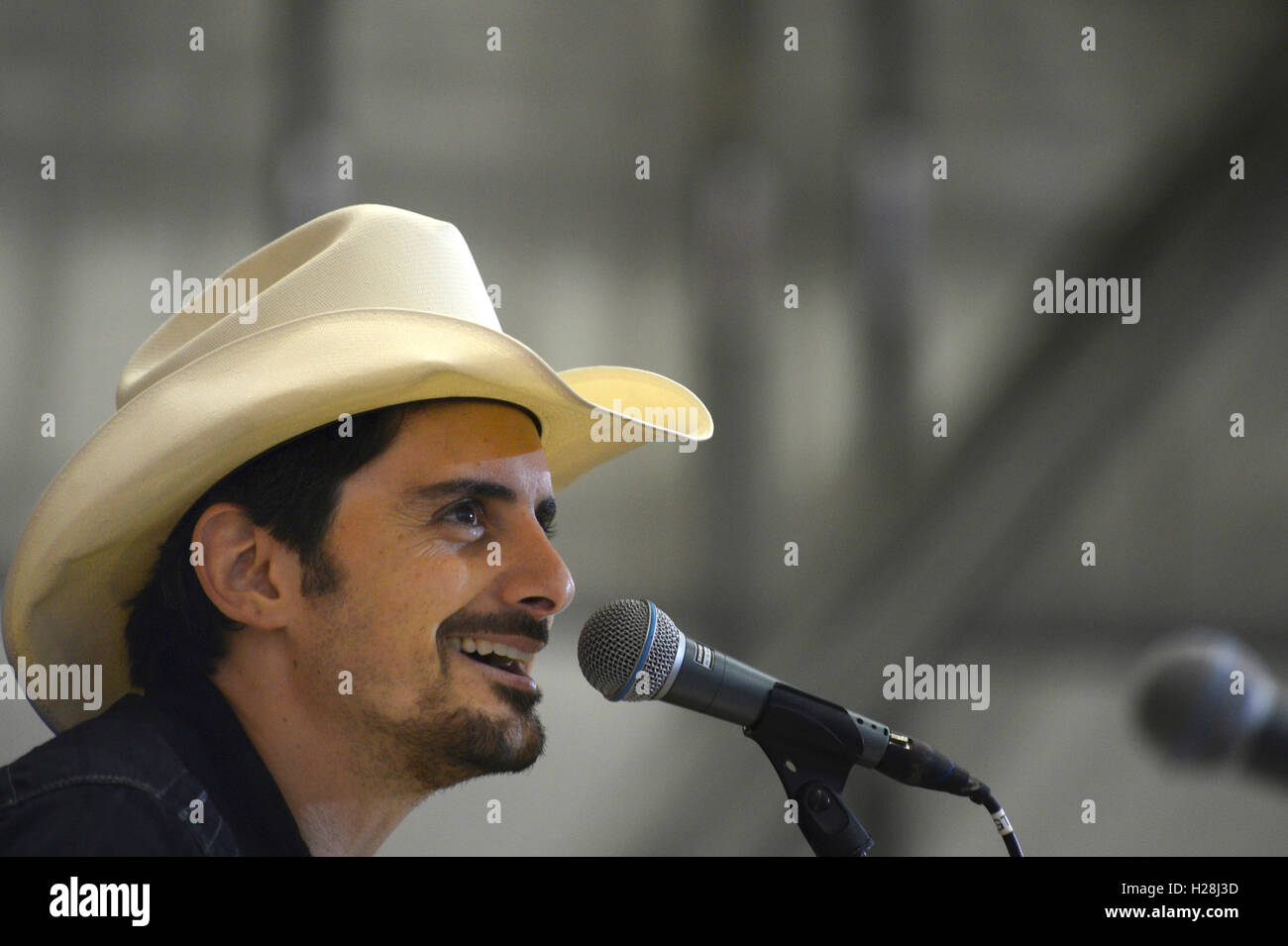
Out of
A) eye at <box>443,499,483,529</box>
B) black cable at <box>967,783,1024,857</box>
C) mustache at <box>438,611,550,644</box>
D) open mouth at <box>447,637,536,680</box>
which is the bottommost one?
black cable at <box>967,783,1024,857</box>

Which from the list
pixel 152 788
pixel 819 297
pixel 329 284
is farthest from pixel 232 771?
pixel 819 297

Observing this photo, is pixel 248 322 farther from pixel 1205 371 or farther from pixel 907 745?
pixel 1205 371

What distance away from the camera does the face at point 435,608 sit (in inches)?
46.1

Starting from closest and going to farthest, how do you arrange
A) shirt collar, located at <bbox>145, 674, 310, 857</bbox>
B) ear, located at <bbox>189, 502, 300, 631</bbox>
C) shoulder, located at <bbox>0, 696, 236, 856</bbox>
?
shoulder, located at <bbox>0, 696, 236, 856</bbox> < shirt collar, located at <bbox>145, 674, 310, 857</bbox> < ear, located at <bbox>189, 502, 300, 631</bbox>

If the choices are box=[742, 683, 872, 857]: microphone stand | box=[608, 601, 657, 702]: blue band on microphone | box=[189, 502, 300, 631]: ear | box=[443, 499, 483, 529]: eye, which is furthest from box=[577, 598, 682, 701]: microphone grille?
box=[189, 502, 300, 631]: ear

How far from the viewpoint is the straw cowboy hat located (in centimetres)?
113

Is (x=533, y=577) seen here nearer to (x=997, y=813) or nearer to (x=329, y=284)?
(x=329, y=284)

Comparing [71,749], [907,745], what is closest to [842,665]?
[907,745]

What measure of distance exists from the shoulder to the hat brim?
9.4 inches

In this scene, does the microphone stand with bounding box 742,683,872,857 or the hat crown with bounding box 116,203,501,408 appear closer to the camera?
the microphone stand with bounding box 742,683,872,857

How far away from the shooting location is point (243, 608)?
1187mm

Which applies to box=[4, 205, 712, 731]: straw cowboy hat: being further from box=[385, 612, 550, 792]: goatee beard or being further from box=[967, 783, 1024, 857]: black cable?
box=[967, 783, 1024, 857]: black cable

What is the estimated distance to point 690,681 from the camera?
1034mm

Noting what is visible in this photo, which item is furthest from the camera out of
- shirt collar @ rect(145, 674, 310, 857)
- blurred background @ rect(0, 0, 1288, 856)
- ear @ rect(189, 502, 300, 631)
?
blurred background @ rect(0, 0, 1288, 856)
